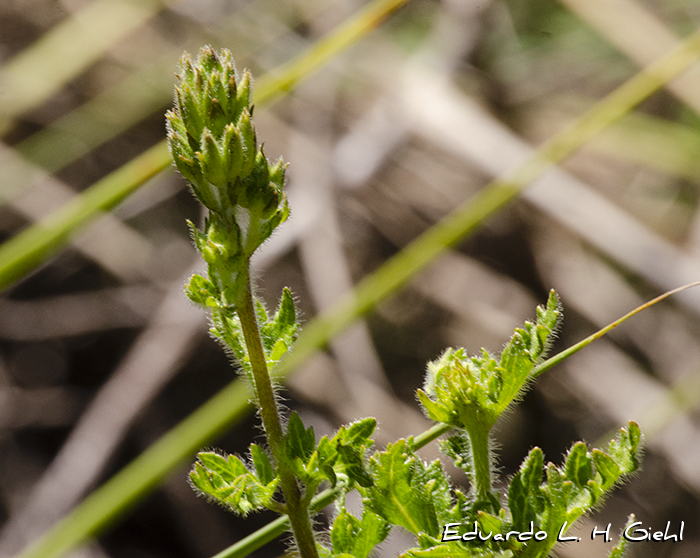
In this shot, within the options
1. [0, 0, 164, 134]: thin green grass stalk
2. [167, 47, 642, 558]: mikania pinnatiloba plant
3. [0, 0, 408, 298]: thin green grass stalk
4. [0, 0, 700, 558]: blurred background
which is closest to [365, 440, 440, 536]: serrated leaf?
[167, 47, 642, 558]: mikania pinnatiloba plant

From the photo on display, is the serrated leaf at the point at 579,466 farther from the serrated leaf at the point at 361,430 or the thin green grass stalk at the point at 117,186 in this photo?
the thin green grass stalk at the point at 117,186

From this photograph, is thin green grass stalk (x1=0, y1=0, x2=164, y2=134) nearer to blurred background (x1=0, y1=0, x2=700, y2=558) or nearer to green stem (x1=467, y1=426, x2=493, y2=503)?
blurred background (x1=0, y1=0, x2=700, y2=558)

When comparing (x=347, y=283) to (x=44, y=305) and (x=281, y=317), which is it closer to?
(x=44, y=305)

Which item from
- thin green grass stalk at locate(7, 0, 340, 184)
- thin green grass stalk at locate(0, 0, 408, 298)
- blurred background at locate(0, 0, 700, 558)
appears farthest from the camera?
thin green grass stalk at locate(7, 0, 340, 184)

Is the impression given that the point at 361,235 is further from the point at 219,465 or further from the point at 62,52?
Answer: the point at 219,465

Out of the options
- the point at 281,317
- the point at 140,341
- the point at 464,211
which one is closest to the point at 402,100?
the point at 464,211

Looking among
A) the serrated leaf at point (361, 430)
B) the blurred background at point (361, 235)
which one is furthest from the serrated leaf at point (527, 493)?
the blurred background at point (361, 235)

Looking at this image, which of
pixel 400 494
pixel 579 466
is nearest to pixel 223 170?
pixel 400 494
